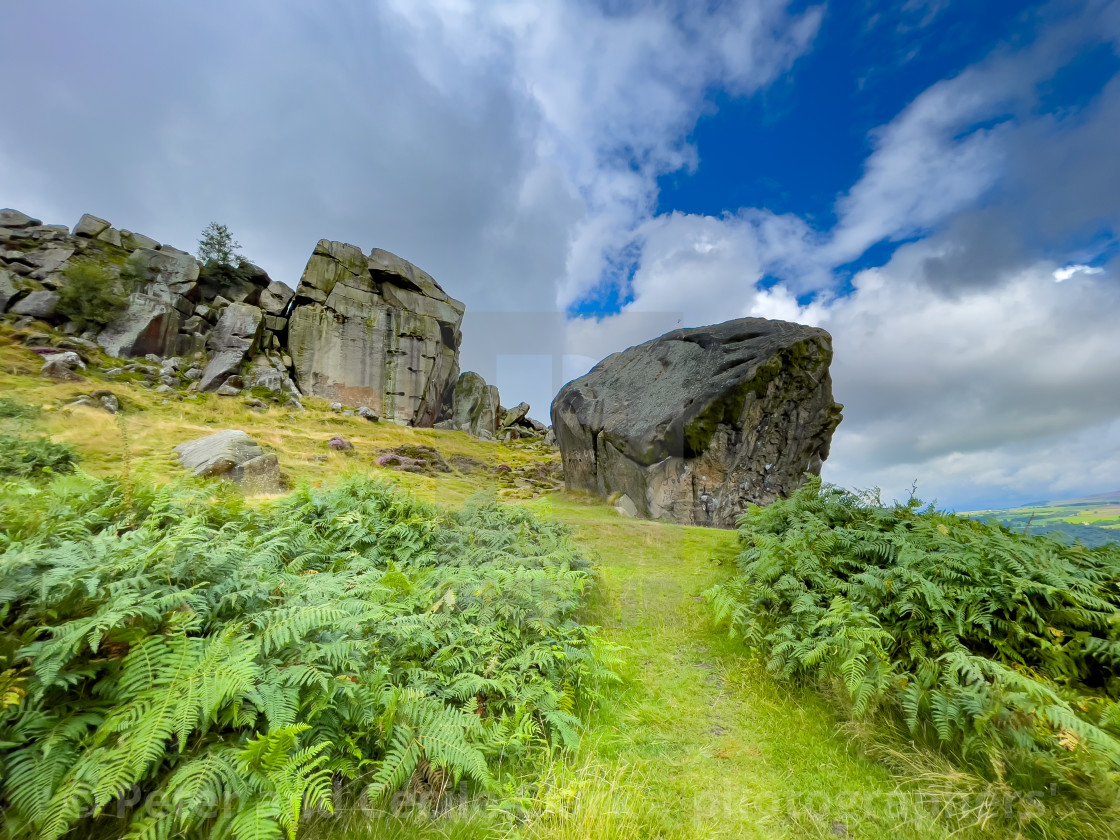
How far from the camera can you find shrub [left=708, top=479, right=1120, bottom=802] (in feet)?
8.46

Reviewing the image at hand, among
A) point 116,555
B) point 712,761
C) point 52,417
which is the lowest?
point 712,761

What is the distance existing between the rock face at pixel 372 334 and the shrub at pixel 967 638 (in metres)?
41.4

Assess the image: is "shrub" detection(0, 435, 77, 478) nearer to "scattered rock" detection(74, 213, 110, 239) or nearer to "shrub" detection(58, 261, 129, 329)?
"shrub" detection(58, 261, 129, 329)

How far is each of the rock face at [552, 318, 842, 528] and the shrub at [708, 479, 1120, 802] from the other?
8139mm

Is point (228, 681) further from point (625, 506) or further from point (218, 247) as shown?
point (218, 247)

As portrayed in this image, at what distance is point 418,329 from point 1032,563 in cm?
4626

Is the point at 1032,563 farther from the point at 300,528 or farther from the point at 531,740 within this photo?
the point at 300,528

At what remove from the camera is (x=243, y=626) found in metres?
2.66

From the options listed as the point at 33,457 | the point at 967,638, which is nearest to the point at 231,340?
the point at 33,457

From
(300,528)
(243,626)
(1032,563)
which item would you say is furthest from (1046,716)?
(300,528)

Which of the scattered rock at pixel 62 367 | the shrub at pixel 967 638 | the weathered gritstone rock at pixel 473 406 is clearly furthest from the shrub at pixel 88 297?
the shrub at pixel 967 638

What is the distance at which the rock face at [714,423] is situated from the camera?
1356cm

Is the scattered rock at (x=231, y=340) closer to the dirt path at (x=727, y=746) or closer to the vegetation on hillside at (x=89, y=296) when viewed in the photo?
the vegetation on hillside at (x=89, y=296)

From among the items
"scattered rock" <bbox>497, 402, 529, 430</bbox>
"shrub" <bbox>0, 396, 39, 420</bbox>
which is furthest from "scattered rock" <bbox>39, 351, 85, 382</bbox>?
"scattered rock" <bbox>497, 402, 529, 430</bbox>
